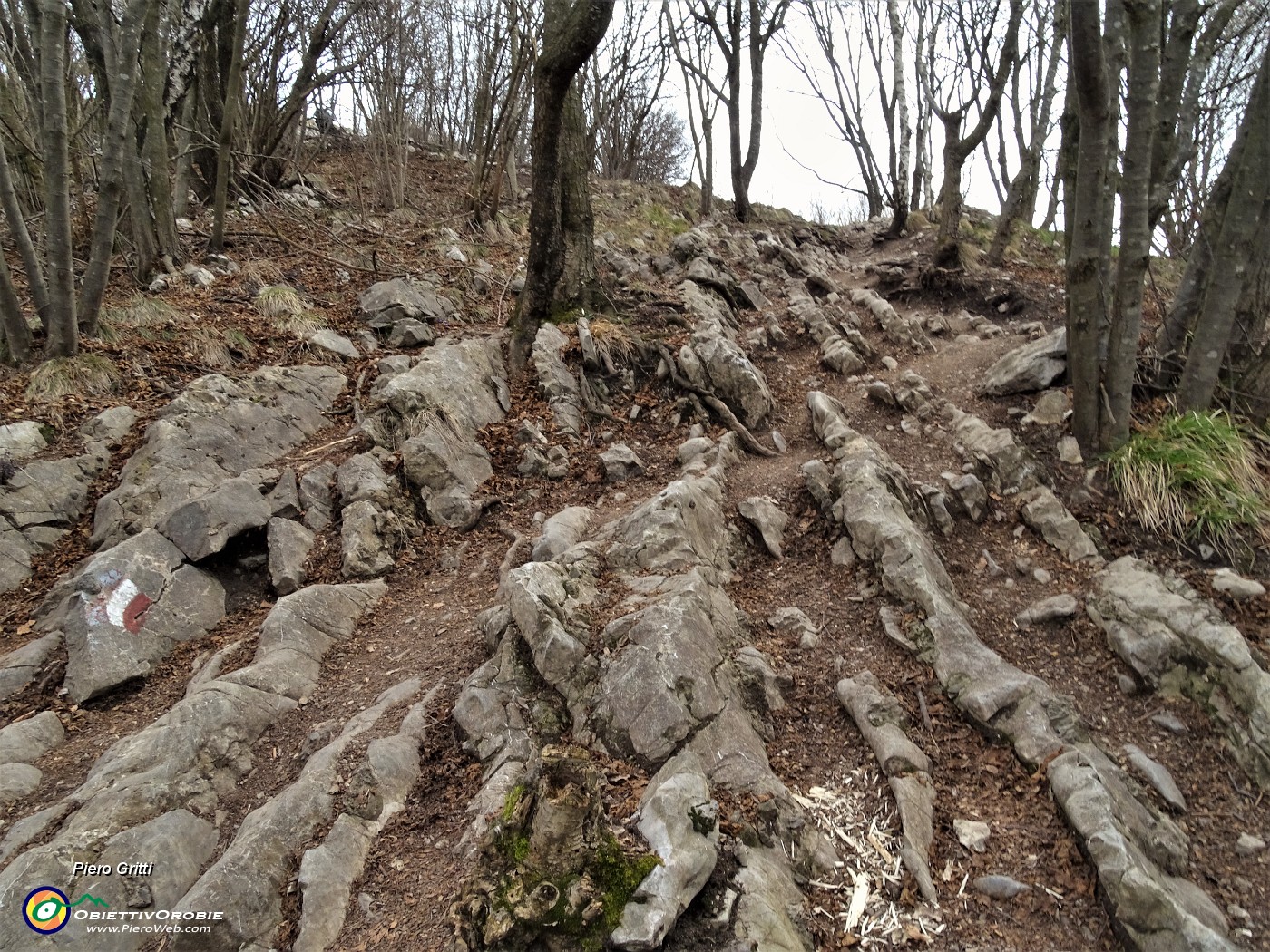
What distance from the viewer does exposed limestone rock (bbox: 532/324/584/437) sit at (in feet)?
24.2

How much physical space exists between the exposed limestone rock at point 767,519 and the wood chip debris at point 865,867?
210cm

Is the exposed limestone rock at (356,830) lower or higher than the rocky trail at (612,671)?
lower

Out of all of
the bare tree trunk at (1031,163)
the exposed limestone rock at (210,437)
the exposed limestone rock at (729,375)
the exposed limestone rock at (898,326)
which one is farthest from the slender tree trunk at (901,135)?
the exposed limestone rock at (210,437)

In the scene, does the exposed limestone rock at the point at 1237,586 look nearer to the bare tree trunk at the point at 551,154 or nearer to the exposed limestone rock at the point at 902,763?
the exposed limestone rock at the point at 902,763

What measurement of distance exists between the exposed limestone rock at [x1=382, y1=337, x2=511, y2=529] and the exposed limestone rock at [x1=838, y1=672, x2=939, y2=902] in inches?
142

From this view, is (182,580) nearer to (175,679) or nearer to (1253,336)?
(175,679)

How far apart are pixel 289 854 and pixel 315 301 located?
25.1 ft

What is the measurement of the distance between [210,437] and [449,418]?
210cm

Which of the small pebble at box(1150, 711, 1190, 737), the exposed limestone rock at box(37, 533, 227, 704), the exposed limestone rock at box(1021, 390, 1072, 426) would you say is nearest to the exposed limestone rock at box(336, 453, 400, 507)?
the exposed limestone rock at box(37, 533, 227, 704)

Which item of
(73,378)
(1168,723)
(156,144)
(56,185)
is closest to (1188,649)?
(1168,723)

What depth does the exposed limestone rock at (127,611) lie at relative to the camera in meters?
4.62

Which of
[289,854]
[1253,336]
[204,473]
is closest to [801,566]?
[289,854]

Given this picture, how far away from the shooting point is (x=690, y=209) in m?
17.2

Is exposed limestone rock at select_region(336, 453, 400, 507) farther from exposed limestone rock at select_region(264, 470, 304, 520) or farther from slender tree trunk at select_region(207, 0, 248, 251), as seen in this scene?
slender tree trunk at select_region(207, 0, 248, 251)
